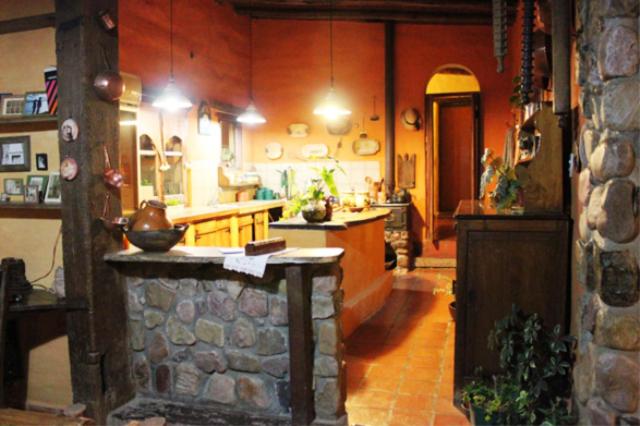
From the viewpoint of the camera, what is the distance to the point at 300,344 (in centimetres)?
312

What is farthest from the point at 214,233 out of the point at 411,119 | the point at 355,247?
the point at 411,119

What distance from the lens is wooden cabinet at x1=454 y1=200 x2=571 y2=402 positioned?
3.34 m

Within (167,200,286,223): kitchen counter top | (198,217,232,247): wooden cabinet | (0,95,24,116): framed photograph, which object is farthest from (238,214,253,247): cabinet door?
(0,95,24,116): framed photograph

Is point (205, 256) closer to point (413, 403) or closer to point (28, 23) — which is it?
point (413, 403)

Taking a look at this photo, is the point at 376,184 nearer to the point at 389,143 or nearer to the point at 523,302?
the point at 389,143

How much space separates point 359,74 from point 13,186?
6078 millimetres

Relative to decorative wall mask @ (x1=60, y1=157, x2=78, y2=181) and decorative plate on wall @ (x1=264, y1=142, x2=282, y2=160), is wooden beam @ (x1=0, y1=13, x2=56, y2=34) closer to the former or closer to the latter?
decorative wall mask @ (x1=60, y1=157, x2=78, y2=181)

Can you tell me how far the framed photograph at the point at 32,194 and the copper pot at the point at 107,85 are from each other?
0.76 meters

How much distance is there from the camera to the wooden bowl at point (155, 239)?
3.41 metres

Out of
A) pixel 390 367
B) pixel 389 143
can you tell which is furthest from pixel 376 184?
pixel 390 367

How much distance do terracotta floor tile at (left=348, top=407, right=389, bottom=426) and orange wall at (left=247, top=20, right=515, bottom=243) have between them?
5311 mm

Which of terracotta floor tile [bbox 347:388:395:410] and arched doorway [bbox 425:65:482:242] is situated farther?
arched doorway [bbox 425:65:482:242]

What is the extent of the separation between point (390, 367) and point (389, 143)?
15.9 feet

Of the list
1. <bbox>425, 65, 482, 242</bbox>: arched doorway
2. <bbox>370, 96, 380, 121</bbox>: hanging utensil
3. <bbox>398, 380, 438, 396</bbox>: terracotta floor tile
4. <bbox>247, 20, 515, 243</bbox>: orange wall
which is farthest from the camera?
<bbox>425, 65, 482, 242</bbox>: arched doorway
